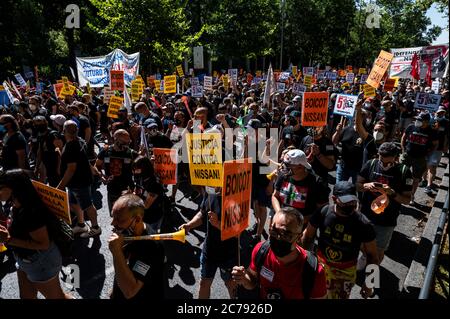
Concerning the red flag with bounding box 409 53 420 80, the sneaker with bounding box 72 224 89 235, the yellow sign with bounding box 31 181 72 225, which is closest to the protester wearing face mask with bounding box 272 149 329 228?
the yellow sign with bounding box 31 181 72 225

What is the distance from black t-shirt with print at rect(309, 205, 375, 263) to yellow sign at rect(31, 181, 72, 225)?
253 cm

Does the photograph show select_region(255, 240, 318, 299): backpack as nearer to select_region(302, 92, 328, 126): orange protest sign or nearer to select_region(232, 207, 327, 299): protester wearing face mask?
select_region(232, 207, 327, 299): protester wearing face mask

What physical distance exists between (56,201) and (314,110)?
4863mm

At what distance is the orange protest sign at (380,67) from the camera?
Answer: 8.97 m

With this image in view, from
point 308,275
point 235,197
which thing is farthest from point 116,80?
point 308,275

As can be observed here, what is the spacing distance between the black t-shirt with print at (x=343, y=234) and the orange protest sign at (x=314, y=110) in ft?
11.7

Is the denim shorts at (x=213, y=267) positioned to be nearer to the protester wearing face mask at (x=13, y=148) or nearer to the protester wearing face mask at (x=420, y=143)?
the protester wearing face mask at (x=13, y=148)

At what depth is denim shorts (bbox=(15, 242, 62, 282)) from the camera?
330 centimetres

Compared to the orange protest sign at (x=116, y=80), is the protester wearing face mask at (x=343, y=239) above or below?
below

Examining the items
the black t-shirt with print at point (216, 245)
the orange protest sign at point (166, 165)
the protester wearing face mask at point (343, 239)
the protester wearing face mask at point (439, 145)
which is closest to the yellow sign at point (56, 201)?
the black t-shirt with print at point (216, 245)

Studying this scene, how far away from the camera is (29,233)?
3.17m

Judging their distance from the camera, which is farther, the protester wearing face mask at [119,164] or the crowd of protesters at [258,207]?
the protester wearing face mask at [119,164]
